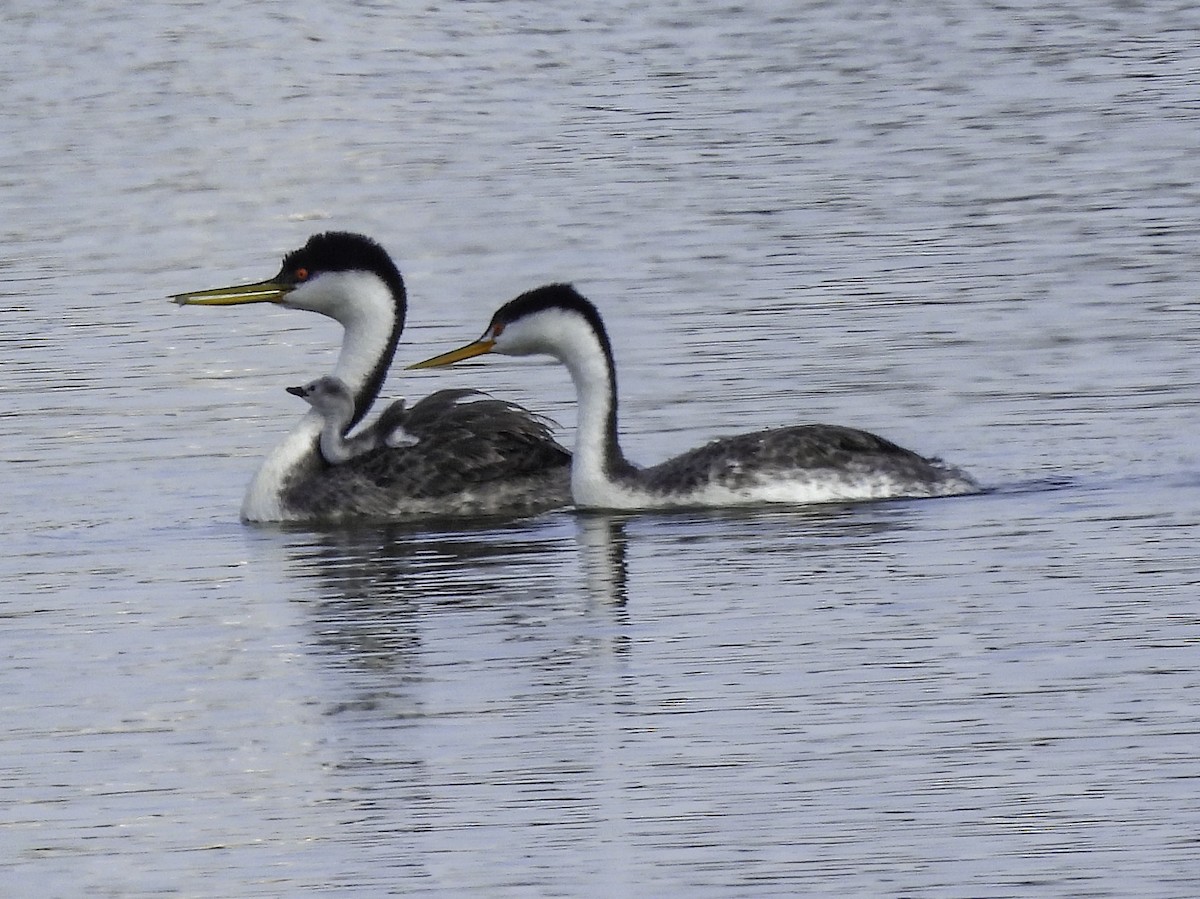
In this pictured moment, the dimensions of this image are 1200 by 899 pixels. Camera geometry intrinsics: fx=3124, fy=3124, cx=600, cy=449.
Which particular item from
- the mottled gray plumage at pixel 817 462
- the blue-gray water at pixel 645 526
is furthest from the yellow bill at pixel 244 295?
the mottled gray plumage at pixel 817 462

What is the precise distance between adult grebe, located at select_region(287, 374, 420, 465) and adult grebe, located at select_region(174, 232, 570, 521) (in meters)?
0.06

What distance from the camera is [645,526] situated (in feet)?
49.2

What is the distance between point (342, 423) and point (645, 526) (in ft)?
7.31

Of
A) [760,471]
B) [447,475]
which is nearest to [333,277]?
[447,475]

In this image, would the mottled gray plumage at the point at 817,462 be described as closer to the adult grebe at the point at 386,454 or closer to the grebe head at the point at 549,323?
the grebe head at the point at 549,323

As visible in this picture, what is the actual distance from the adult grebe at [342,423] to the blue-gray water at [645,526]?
1.97ft

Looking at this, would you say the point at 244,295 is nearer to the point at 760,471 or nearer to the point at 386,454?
the point at 386,454

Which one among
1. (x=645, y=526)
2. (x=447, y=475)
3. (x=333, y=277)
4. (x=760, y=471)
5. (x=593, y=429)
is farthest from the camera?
(x=333, y=277)

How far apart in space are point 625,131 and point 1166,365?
12.0 metres

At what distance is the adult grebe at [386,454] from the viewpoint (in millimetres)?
15844

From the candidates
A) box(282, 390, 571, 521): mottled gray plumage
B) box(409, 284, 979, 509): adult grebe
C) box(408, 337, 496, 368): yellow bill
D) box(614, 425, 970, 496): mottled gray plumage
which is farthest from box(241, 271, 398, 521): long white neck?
box(614, 425, 970, 496): mottled gray plumage

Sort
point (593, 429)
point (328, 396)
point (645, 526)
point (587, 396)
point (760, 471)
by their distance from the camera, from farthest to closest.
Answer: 1. point (328, 396)
2. point (587, 396)
3. point (593, 429)
4. point (760, 471)
5. point (645, 526)

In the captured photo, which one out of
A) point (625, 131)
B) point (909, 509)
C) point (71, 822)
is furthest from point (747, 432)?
point (625, 131)

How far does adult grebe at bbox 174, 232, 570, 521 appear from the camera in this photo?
15.8 meters
